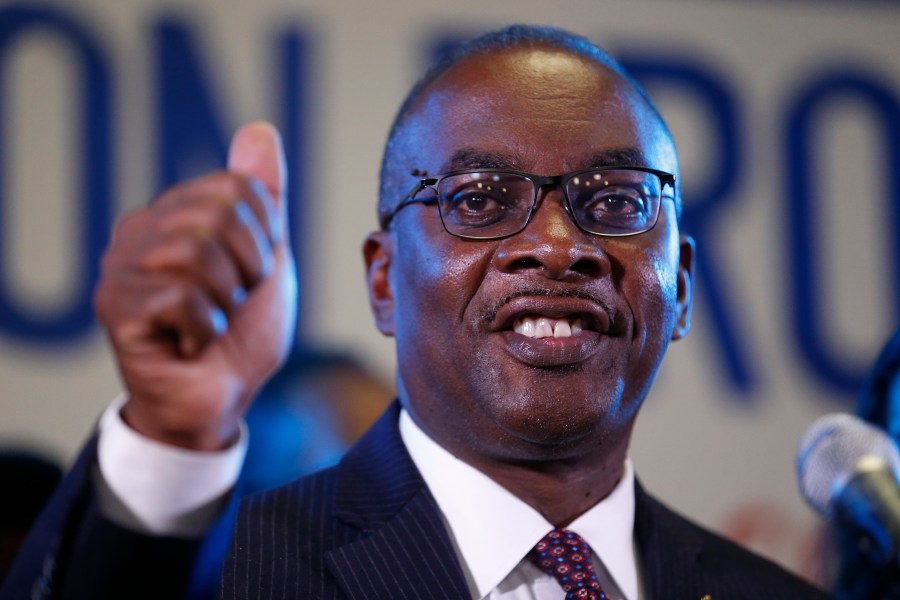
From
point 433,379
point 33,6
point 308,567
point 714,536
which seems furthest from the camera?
point 33,6

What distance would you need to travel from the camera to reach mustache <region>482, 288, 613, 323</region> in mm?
1672

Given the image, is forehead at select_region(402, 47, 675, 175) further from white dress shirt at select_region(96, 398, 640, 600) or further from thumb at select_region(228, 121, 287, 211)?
white dress shirt at select_region(96, 398, 640, 600)

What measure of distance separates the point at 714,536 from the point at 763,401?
2.07m

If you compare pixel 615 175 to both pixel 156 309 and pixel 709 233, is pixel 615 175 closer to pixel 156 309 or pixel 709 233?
pixel 156 309

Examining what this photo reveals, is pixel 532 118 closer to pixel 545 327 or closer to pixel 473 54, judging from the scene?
pixel 473 54

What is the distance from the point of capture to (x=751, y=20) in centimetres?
434

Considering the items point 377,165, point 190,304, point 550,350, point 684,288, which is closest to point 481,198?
point 550,350

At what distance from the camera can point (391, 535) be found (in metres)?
1.72

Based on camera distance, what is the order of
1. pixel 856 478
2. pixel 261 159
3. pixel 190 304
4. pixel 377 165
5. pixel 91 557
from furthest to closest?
pixel 377 165, pixel 856 478, pixel 261 159, pixel 91 557, pixel 190 304

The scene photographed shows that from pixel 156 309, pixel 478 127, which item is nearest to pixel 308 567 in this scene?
pixel 156 309

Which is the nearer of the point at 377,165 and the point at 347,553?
the point at 347,553

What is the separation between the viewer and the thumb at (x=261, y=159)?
1.56m

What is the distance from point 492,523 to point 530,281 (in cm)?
40

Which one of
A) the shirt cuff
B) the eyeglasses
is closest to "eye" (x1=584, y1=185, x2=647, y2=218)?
the eyeglasses
